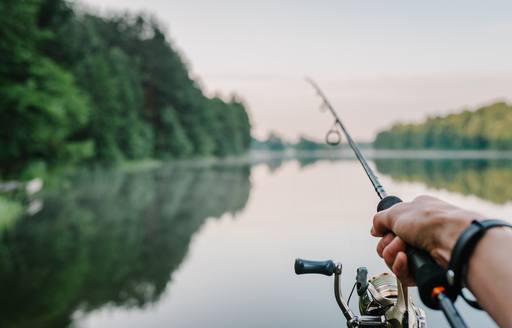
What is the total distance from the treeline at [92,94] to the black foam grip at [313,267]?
21726 mm

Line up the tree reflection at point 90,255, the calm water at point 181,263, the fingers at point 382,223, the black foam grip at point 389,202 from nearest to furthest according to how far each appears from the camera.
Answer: the fingers at point 382,223 → the black foam grip at point 389,202 → the calm water at point 181,263 → the tree reflection at point 90,255

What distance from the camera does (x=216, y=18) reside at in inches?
1380

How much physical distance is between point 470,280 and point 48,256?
10.1 meters

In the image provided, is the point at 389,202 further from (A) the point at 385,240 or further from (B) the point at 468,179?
(B) the point at 468,179

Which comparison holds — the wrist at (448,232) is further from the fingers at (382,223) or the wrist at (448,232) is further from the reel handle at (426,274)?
the fingers at (382,223)

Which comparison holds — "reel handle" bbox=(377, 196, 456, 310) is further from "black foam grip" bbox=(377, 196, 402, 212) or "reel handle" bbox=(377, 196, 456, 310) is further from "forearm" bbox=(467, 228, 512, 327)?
"black foam grip" bbox=(377, 196, 402, 212)

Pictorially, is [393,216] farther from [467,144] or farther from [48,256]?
[467,144]

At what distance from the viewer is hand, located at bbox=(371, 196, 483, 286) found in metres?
1.06

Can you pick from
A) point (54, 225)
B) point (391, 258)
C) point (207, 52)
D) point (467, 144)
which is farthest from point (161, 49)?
point (467, 144)

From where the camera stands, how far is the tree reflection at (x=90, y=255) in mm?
7316

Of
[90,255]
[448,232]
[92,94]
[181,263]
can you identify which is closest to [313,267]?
[448,232]

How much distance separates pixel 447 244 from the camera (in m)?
1.07

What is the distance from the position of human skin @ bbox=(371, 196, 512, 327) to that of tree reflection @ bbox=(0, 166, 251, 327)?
20.1 feet

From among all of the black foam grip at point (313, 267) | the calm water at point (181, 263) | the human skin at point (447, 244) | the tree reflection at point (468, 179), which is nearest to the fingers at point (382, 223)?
the human skin at point (447, 244)
